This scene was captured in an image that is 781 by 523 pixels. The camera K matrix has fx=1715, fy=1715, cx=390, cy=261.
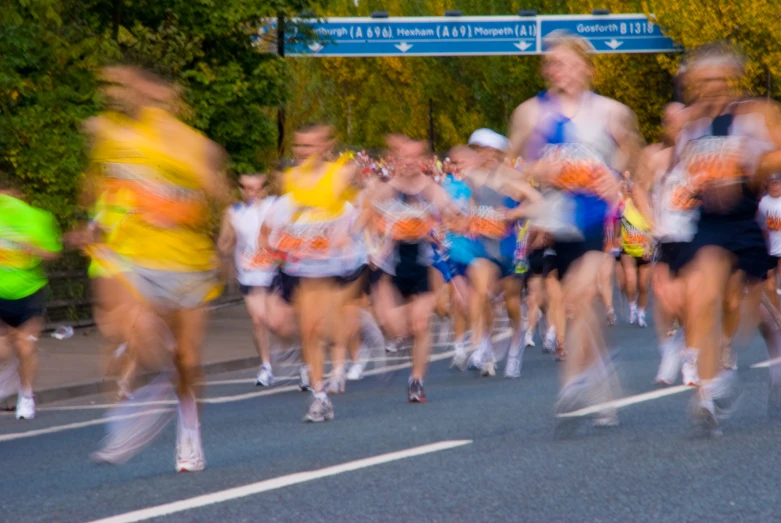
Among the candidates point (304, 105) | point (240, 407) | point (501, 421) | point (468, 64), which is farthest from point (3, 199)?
point (468, 64)

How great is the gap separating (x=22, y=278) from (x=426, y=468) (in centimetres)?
577

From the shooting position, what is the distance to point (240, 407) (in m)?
12.8

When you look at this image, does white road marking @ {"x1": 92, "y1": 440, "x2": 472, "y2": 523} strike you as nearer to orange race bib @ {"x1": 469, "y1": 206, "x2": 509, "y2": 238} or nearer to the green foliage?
orange race bib @ {"x1": 469, "y1": 206, "x2": 509, "y2": 238}

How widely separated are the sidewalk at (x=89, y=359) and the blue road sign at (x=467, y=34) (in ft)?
59.6

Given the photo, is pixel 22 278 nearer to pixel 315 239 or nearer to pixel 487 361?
pixel 315 239

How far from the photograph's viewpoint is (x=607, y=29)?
42.8m

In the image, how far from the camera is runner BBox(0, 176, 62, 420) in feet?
42.0

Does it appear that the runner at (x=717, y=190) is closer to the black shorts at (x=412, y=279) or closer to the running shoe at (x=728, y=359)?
the running shoe at (x=728, y=359)

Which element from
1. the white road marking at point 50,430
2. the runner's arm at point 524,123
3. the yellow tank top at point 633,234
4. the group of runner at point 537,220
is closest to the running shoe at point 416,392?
the group of runner at point 537,220

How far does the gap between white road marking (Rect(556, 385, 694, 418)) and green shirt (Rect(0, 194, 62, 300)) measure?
14.9 ft

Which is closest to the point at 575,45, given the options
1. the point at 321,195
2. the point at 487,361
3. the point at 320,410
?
the point at 321,195

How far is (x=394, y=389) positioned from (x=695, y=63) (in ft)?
18.9

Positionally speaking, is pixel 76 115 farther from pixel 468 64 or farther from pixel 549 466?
pixel 468 64

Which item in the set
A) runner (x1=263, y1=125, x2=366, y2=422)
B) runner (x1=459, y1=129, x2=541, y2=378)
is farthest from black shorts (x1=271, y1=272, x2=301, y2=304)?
runner (x1=459, y1=129, x2=541, y2=378)
